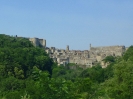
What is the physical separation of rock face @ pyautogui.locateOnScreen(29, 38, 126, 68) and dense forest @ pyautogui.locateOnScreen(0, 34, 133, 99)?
9.74 metres

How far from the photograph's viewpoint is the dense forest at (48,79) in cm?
1488

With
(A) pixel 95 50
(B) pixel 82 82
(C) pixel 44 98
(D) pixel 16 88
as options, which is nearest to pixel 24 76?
(D) pixel 16 88

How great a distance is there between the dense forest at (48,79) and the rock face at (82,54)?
9.74 meters

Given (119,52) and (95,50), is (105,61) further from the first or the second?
(95,50)

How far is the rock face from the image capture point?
87.7m

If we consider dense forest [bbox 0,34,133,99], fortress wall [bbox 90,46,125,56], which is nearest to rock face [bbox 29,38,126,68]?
fortress wall [bbox 90,46,125,56]

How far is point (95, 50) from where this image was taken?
361 ft

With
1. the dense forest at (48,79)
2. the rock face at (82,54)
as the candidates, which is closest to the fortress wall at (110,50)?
the rock face at (82,54)

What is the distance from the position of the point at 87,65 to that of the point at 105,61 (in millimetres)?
6856

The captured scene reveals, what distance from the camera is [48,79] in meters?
14.9

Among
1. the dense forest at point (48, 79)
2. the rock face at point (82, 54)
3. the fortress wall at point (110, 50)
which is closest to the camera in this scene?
the dense forest at point (48, 79)

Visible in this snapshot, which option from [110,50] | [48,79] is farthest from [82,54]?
[48,79]

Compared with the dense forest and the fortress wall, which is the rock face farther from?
the dense forest

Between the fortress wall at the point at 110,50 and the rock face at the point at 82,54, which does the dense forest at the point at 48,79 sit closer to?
the rock face at the point at 82,54
